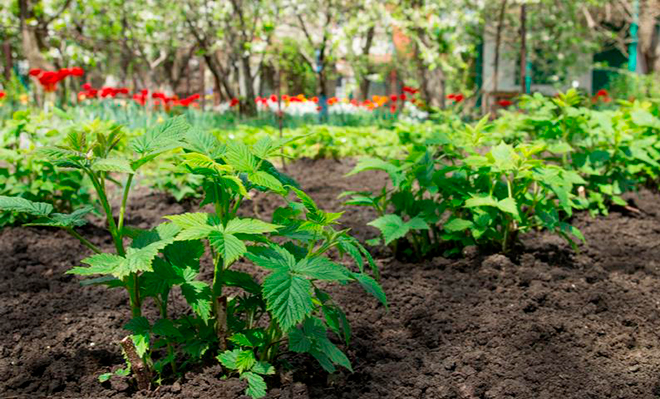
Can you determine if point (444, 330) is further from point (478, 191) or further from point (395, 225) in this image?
point (478, 191)

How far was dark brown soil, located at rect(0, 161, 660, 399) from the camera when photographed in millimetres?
1864

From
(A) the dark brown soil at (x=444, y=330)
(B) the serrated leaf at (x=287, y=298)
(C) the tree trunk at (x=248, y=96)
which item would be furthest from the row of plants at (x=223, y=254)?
(C) the tree trunk at (x=248, y=96)

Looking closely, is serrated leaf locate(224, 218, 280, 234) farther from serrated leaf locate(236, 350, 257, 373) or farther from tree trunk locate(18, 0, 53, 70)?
tree trunk locate(18, 0, 53, 70)

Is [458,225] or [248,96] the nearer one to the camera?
[458,225]

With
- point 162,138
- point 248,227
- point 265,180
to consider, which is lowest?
point 248,227

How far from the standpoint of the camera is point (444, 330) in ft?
7.38

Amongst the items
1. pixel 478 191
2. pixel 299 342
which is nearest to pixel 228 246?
pixel 299 342

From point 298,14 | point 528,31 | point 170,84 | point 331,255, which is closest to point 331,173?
point 331,255

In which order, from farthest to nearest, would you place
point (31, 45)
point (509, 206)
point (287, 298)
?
point (31, 45), point (509, 206), point (287, 298)

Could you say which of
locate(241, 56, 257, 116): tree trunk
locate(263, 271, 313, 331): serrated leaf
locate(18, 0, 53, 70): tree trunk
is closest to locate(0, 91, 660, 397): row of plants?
locate(263, 271, 313, 331): serrated leaf

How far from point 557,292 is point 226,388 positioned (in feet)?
4.83

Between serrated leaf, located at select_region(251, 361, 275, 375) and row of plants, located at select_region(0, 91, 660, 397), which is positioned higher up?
row of plants, located at select_region(0, 91, 660, 397)

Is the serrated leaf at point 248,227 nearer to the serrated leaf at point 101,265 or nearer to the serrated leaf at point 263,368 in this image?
the serrated leaf at point 101,265

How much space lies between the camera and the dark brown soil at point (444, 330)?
186cm
